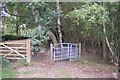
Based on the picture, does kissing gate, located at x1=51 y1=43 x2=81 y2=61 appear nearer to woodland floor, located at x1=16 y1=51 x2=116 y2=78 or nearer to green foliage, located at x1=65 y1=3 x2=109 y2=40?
woodland floor, located at x1=16 y1=51 x2=116 y2=78

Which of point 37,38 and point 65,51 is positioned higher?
point 37,38

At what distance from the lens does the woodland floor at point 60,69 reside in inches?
135

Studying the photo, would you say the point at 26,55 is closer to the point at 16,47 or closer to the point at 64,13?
the point at 16,47

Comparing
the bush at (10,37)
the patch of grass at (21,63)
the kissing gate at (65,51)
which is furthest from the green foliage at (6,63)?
the kissing gate at (65,51)

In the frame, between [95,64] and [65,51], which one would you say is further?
[65,51]

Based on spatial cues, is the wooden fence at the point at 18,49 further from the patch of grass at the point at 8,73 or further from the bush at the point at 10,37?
the patch of grass at the point at 8,73

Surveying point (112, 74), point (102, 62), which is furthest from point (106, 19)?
point (102, 62)

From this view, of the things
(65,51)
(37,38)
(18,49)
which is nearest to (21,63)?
(18,49)

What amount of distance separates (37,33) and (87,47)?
4.67 feet

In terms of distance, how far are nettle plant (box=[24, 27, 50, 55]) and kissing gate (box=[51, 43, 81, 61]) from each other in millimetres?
254

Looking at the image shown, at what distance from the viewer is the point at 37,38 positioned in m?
4.09

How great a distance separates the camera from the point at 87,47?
498 cm

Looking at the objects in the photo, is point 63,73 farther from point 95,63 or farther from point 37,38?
point 95,63

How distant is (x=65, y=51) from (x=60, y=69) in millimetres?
819
